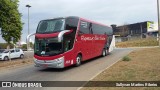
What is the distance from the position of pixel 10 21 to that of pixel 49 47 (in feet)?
58.1

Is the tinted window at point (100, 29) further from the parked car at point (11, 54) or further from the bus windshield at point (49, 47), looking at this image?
the parked car at point (11, 54)

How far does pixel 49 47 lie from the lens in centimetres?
1664

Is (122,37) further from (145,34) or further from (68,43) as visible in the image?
(68,43)

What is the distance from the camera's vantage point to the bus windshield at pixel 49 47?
16484mm

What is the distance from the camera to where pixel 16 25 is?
112 ft

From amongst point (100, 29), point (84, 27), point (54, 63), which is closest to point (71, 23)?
point (84, 27)

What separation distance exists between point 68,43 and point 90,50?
5.18 m

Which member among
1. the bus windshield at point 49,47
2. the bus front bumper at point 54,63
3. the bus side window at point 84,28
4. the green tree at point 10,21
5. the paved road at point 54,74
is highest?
the green tree at point 10,21

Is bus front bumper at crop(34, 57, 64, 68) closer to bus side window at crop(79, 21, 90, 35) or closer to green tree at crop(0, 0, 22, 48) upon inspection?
bus side window at crop(79, 21, 90, 35)

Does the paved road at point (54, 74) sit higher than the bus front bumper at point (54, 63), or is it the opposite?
the bus front bumper at point (54, 63)

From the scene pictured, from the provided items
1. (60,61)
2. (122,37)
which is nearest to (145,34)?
(122,37)

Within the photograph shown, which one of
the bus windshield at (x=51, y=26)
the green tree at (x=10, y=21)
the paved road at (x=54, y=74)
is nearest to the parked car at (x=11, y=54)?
the green tree at (x=10, y=21)

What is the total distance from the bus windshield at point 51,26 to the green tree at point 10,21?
1552 cm

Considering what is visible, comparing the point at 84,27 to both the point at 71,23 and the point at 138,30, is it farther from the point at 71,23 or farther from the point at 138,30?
the point at 138,30
